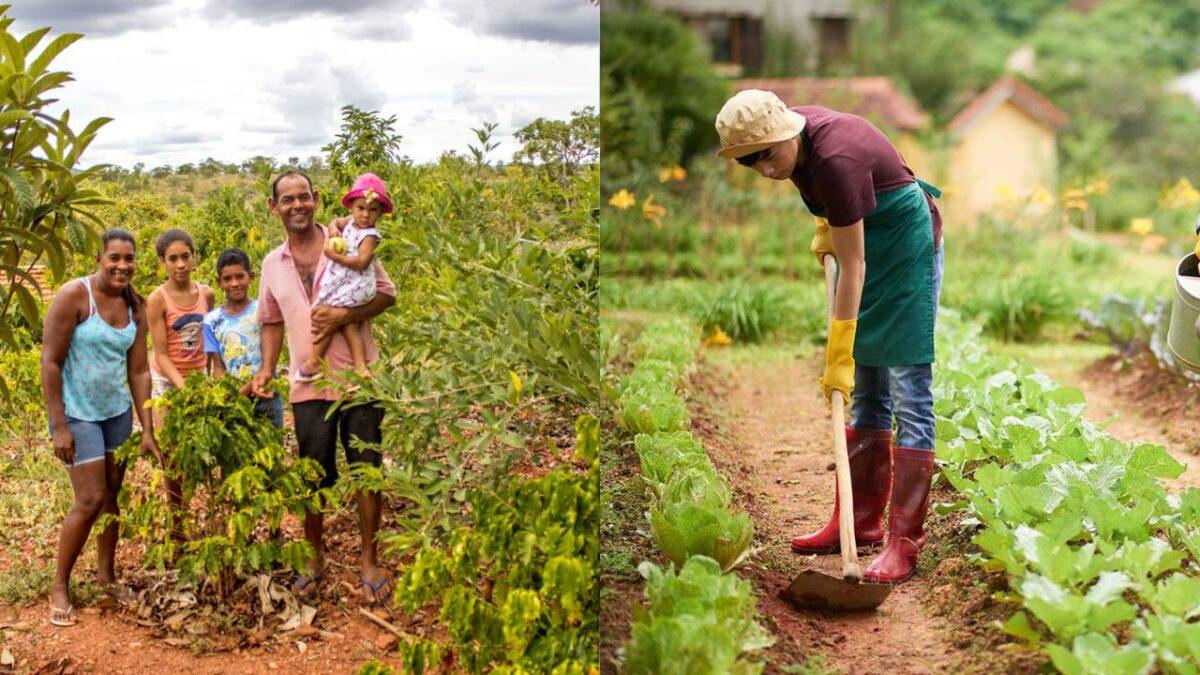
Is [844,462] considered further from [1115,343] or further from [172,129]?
[1115,343]

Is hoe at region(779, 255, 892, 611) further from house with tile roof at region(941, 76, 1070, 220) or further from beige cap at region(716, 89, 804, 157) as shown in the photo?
house with tile roof at region(941, 76, 1070, 220)

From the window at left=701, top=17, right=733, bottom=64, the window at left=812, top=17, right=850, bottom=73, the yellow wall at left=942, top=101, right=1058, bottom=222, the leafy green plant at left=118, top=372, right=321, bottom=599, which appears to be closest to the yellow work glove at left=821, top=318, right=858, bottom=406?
the leafy green plant at left=118, top=372, right=321, bottom=599

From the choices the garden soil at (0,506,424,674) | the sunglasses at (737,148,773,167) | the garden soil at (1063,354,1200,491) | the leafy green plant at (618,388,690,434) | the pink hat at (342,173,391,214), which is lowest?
the garden soil at (1063,354,1200,491)

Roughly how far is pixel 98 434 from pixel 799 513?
87.5 inches

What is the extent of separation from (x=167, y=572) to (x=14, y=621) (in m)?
0.37

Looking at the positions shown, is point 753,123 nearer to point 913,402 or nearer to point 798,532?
point 913,402

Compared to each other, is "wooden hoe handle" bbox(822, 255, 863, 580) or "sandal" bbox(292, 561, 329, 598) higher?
"wooden hoe handle" bbox(822, 255, 863, 580)

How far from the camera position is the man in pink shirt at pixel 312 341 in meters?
3.13

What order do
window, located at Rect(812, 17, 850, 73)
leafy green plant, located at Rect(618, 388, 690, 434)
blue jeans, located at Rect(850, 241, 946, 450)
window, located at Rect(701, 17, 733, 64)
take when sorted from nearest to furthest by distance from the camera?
1. blue jeans, located at Rect(850, 241, 946, 450)
2. leafy green plant, located at Rect(618, 388, 690, 434)
3. window, located at Rect(701, 17, 733, 64)
4. window, located at Rect(812, 17, 850, 73)

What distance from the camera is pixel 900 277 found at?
322 cm

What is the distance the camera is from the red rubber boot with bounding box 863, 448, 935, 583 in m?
3.24

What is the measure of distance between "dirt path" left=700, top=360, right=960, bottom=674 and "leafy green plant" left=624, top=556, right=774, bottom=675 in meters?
0.32

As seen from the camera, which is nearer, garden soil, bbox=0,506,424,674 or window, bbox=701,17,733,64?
garden soil, bbox=0,506,424,674

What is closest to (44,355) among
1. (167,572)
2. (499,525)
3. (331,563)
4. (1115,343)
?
(167,572)
